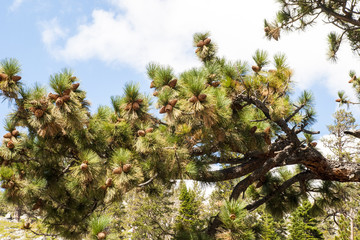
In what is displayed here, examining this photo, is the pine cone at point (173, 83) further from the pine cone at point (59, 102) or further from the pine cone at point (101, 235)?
the pine cone at point (101, 235)

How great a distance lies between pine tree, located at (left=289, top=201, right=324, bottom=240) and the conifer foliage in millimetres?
10281

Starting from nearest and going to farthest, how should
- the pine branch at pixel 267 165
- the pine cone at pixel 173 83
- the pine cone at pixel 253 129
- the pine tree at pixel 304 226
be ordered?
the pine cone at pixel 173 83
the pine cone at pixel 253 129
the pine branch at pixel 267 165
the pine tree at pixel 304 226

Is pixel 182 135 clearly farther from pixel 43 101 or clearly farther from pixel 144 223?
pixel 144 223

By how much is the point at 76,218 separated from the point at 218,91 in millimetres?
2559

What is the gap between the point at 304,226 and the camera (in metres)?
14.2

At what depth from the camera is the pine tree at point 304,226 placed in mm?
14125

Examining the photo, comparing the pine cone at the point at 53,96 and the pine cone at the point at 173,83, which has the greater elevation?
the pine cone at the point at 173,83

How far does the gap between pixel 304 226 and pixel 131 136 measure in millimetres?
12520

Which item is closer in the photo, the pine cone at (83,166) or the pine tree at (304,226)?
the pine cone at (83,166)

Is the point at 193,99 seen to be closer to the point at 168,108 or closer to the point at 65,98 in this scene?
the point at 168,108

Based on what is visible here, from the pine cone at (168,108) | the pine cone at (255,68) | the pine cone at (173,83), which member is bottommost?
the pine cone at (168,108)

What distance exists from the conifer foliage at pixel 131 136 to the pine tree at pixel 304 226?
405 inches

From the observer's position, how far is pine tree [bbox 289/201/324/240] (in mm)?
14125

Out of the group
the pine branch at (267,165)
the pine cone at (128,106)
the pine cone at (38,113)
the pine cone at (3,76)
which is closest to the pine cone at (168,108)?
the pine cone at (128,106)
